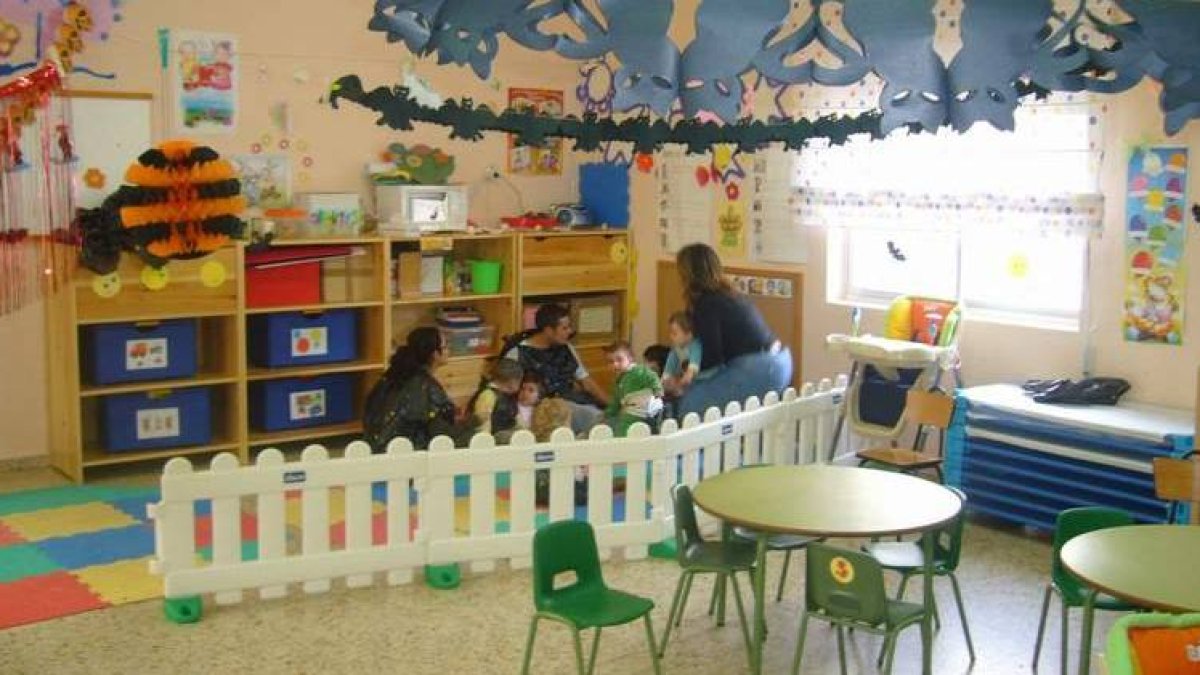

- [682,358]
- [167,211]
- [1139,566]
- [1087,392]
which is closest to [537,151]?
[682,358]

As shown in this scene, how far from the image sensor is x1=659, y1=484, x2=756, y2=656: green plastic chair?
488cm

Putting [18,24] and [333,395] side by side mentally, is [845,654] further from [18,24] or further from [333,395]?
[18,24]

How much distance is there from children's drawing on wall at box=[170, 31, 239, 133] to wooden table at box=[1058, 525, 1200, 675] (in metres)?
5.47

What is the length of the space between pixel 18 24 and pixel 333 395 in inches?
106

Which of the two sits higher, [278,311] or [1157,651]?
[278,311]

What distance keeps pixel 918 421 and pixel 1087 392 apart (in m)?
0.84

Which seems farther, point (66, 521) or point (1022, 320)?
point (1022, 320)

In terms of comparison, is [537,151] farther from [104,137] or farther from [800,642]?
[800,642]

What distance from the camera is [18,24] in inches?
283

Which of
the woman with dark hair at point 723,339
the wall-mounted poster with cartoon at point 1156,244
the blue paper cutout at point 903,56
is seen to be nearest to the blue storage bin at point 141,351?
the woman with dark hair at point 723,339

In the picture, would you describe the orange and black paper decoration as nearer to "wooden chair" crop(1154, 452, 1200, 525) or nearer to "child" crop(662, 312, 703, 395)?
"child" crop(662, 312, 703, 395)

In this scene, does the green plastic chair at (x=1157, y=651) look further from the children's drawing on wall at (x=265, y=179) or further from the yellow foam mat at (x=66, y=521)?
the children's drawing on wall at (x=265, y=179)

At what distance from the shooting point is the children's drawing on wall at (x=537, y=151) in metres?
9.06

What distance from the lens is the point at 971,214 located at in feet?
23.4
